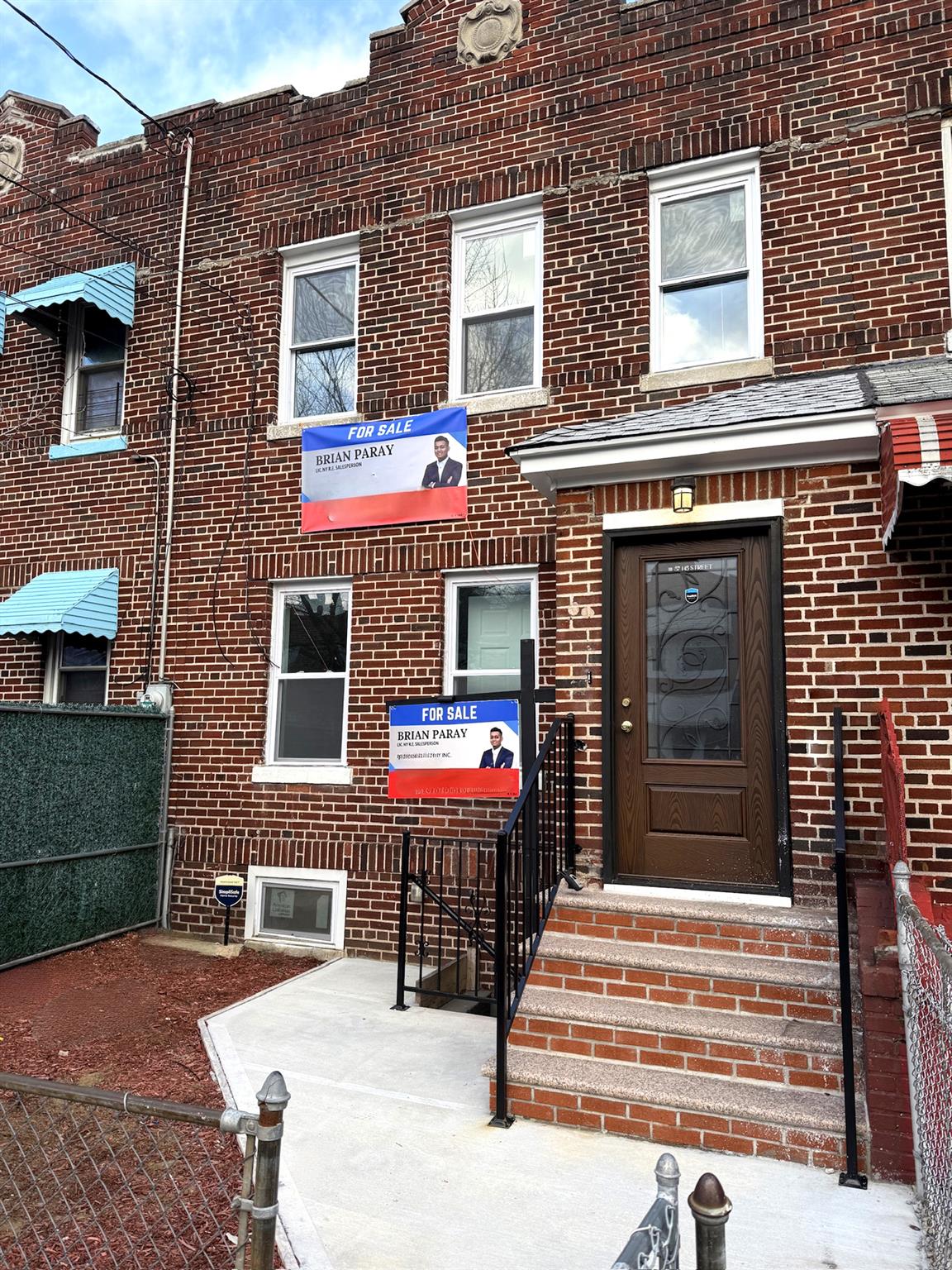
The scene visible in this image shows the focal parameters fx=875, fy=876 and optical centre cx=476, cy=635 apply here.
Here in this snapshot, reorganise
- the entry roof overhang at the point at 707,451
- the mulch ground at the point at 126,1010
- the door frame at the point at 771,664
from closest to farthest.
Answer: the mulch ground at the point at 126,1010 → the entry roof overhang at the point at 707,451 → the door frame at the point at 771,664

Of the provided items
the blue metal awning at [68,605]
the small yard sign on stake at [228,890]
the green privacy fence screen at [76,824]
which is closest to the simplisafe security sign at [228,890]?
the small yard sign on stake at [228,890]

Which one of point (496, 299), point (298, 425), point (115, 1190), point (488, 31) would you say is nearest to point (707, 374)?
point (496, 299)

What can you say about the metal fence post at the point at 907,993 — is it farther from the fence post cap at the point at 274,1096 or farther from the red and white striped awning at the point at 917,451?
the fence post cap at the point at 274,1096

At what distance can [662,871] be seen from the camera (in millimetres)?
5234

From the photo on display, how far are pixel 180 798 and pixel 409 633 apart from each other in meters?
2.82

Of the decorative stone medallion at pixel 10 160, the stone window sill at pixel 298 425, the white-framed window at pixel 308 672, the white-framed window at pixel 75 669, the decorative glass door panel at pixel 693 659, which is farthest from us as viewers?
the decorative stone medallion at pixel 10 160

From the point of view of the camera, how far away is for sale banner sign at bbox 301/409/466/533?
7449 mm

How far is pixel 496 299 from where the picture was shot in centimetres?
769

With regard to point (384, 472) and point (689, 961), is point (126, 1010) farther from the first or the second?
point (384, 472)

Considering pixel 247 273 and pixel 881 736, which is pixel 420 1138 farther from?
pixel 247 273

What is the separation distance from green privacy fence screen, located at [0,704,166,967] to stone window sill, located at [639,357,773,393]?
5361 mm

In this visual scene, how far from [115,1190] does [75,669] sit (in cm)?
646

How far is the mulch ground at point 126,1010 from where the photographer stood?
15.4 feet

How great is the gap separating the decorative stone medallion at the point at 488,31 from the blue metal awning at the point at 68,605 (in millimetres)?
5881
